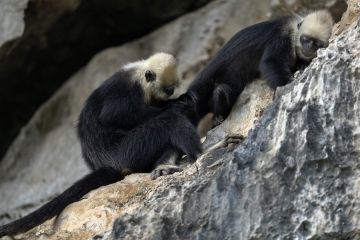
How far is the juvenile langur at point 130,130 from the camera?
267 inches

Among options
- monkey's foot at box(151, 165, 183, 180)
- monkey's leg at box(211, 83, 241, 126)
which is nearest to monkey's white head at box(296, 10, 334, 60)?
monkey's leg at box(211, 83, 241, 126)

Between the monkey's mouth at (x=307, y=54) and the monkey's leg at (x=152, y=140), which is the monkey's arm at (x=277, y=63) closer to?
the monkey's mouth at (x=307, y=54)

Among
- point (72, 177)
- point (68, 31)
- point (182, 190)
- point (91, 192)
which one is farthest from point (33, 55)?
point (182, 190)

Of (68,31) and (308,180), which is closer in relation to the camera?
(308,180)

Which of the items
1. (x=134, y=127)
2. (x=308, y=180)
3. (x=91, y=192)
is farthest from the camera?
(x=134, y=127)

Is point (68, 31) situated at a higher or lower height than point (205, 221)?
higher

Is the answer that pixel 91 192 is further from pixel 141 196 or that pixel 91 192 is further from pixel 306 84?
pixel 306 84

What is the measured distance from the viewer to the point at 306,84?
229 inches

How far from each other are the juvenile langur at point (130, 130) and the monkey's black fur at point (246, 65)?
31 centimetres

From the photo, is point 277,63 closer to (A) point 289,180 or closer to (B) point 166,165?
(B) point 166,165

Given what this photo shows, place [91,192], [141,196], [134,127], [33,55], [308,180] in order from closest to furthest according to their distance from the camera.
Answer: [308,180] → [141,196] → [91,192] → [134,127] → [33,55]

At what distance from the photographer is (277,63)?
7.58 metres

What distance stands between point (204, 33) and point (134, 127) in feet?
8.89

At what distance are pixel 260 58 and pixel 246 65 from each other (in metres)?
0.16
